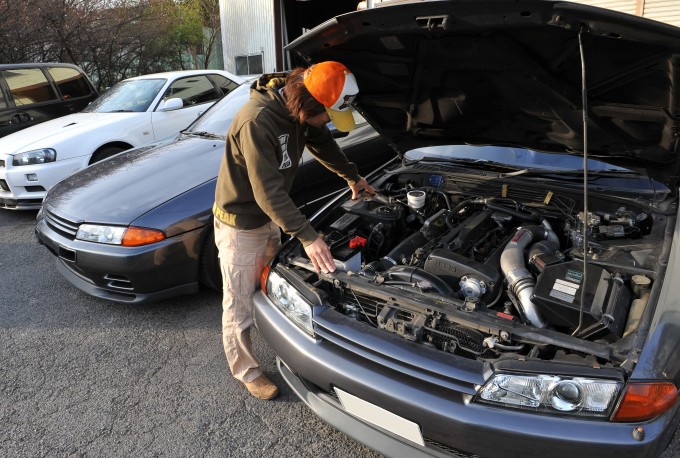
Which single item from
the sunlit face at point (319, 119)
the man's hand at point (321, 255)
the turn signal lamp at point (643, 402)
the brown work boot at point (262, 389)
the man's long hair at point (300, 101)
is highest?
the man's long hair at point (300, 101)

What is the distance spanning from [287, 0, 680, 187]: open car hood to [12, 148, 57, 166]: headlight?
12.5 feet

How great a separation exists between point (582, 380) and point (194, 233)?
2.39 m

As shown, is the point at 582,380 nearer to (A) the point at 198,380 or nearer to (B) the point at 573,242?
(B) the point at 573,242

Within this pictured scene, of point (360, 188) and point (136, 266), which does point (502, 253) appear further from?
point (136, 266)

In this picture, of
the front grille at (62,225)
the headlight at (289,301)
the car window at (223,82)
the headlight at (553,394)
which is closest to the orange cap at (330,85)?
the headlight at (289,301)

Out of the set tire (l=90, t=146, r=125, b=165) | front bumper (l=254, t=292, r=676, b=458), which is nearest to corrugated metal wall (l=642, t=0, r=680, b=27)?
front bumper (l=254, t=292, r=676, b=458)

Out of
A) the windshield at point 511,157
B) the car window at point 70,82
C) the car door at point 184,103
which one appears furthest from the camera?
the car window at point 70,82

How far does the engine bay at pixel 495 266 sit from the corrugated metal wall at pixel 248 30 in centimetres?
1187

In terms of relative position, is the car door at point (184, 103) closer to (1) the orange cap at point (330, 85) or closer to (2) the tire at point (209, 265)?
(2) the tire at point (209, 265)

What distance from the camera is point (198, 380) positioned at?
105 inches

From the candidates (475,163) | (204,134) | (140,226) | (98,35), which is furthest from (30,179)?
(98,35)

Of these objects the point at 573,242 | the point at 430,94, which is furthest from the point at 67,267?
the point at 573,242

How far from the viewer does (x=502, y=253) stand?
7.36 feet

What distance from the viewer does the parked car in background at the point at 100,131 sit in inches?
196
